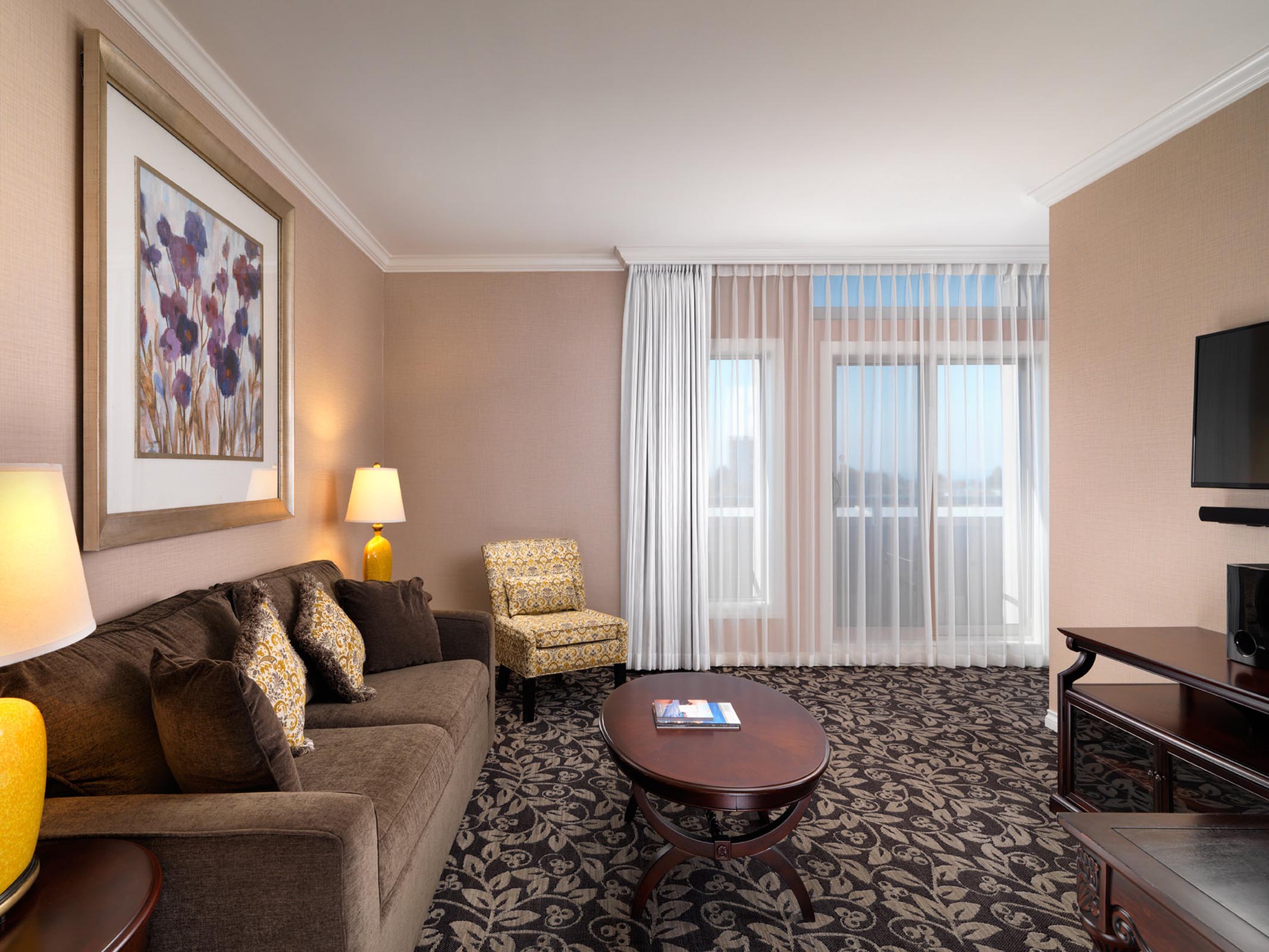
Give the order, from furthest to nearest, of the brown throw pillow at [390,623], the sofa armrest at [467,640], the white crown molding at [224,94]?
the sofa armrest at [467,640] → the brown throw pillow at [390,623] → the white crown molding at [224,94]

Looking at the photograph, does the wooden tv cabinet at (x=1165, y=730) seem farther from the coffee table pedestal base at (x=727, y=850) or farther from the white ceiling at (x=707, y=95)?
the white ceiling at (x=707, y=95)

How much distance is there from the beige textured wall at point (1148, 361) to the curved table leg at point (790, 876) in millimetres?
2052

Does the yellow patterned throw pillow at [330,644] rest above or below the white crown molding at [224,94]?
below

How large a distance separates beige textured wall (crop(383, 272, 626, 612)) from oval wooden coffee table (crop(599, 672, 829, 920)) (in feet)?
7.66

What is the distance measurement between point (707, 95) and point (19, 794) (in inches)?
116

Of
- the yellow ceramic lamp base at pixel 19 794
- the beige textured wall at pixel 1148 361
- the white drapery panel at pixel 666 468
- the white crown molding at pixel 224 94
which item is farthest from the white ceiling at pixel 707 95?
the yellow ceramic lamp base at pixel 19 794

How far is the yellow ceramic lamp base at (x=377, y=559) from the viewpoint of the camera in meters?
3.67

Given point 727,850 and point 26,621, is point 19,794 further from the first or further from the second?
point 727,850

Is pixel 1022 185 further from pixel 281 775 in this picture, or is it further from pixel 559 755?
pixel 281 775

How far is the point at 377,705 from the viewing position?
2438 mm

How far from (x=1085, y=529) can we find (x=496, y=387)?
3640 millimetres

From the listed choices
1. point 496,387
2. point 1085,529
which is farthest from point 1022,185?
point 496,387

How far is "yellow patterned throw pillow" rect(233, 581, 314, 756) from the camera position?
197 cm

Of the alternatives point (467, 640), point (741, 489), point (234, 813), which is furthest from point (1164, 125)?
point (234, 813)
